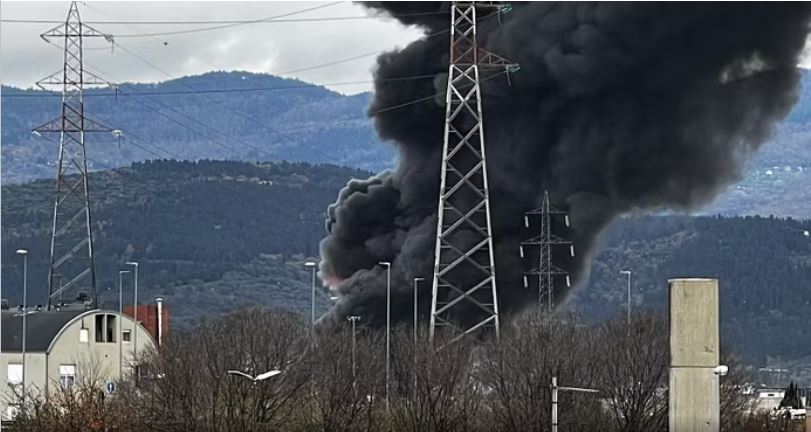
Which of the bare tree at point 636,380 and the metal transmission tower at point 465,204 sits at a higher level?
the metal transmission tower at point 465,204

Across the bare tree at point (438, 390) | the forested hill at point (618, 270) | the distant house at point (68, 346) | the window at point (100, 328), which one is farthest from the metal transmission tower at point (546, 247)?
the forested hill at point (618, 270)

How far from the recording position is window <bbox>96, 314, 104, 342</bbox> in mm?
89062

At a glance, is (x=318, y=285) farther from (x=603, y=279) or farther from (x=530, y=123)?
(x=530, y=123)

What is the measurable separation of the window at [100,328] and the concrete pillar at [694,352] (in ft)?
234

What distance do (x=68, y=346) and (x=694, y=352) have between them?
6971 centimetres

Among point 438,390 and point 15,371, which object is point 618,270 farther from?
point 438,390

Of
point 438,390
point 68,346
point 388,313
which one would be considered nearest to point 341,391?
point 438,390

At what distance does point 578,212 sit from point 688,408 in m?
61.1

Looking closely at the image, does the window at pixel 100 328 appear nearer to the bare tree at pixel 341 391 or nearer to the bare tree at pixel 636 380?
the bare tree at pixel 341 391

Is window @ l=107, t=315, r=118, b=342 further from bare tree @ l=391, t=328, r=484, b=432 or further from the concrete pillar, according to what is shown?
the concrete pillar

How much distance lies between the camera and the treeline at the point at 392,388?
6588cm

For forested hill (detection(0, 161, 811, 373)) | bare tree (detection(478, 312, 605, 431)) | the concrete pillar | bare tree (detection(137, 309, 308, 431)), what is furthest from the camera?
forested hill (detection(0, 161, 811, 373))

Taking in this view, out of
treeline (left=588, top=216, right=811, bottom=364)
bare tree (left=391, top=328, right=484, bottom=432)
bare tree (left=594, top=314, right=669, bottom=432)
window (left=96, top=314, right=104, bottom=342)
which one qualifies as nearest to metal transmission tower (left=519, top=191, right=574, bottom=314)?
bare tree (left=594, top=314, right=669, bottom=432)

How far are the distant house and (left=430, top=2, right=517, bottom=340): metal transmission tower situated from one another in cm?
1387
